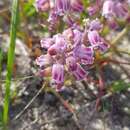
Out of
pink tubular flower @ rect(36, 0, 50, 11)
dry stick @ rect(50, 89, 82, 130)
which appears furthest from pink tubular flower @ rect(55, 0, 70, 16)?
dry stick @ rect(50, 89, 82, 130)

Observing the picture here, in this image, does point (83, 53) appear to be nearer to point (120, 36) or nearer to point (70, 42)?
point (70, 42)

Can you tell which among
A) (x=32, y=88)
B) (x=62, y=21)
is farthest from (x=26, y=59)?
(x=62, y=21)

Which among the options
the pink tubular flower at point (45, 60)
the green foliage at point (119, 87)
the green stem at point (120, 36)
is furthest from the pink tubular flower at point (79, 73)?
the green stem at point (120, 36)

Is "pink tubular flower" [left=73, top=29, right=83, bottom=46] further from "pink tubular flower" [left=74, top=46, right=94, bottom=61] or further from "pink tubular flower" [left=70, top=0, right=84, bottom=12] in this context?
"pink tubular flower" [left=70, top=0, right=84, bottom=12]

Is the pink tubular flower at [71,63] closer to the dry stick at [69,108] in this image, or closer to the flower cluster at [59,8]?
the flower cluster at [59,8]

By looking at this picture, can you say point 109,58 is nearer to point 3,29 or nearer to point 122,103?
point 122,103

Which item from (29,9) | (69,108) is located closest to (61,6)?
(69,108)

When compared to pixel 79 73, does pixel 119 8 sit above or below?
above
